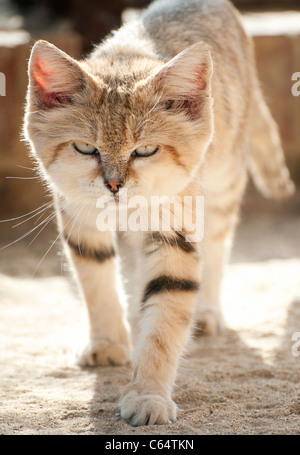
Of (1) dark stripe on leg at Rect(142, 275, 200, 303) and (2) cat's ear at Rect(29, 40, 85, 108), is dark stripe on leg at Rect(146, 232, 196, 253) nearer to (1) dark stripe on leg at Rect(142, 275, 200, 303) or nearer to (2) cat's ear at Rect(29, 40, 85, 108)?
(1) dark stripe on leg at Rect(142, 275, 200, 303)

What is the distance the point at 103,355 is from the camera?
281 centimetres

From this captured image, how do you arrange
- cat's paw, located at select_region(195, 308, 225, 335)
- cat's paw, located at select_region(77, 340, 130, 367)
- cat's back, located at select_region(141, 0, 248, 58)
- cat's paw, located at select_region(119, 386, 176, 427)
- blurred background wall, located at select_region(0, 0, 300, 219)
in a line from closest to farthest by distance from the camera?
cat's paw, located at select_region(119, 386, 176, 427) < cat's paw, located at select_region(77, 340, 130, 367) < cat's back, located at select_region(141, 0, 248, 58) < cat's paw, located at select_region(195, 308, 225, 335) < blurred background wall, located at select_region(0, 0, 300, 219)

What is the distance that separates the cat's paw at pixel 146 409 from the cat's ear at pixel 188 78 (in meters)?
1.11

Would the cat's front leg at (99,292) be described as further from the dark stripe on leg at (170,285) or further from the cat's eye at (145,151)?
the cat's eye at (145,151)

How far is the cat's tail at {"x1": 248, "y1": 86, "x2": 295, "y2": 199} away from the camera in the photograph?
4082 mm

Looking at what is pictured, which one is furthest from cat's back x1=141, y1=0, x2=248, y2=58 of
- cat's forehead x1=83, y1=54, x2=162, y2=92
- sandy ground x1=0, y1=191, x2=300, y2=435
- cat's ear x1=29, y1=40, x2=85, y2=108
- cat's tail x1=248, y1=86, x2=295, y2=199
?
sandy ground x1=0, y1=191, x2=300, y2=435

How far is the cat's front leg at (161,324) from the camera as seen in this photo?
2.13m

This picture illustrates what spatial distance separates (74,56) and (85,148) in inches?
133

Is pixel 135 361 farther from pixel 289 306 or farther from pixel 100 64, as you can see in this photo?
pixel 289 306

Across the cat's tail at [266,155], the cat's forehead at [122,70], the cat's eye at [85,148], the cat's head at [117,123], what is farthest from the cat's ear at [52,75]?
the cat's tail at [266,155]

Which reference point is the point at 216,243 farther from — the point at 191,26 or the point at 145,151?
the point at 145,151

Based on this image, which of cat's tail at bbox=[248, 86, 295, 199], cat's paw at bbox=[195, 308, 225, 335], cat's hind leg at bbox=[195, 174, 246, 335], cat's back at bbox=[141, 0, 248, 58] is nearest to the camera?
cat's back at bbox=[141, 0, 248, 58]

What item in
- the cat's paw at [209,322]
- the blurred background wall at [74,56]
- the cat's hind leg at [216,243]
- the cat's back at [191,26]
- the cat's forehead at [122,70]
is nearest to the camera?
the cat's forehead at [122,70]

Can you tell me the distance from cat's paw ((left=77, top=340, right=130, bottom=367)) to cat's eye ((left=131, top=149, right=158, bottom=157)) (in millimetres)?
1022
